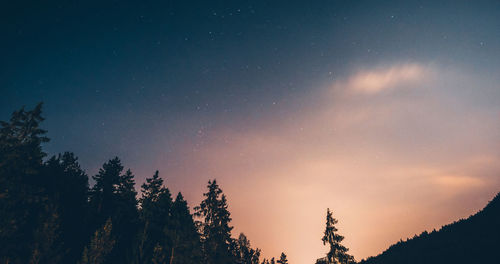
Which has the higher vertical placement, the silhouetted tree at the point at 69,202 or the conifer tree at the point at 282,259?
the silhouetted tree at the point at 69,202

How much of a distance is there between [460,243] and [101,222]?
223 ft

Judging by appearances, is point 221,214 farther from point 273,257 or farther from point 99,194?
point 273,257

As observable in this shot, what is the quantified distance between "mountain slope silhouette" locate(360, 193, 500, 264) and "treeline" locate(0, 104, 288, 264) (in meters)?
43.5

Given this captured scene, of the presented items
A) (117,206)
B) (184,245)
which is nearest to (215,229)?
(184,245)

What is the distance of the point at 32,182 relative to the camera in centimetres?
3350

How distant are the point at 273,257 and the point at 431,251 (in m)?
35.0

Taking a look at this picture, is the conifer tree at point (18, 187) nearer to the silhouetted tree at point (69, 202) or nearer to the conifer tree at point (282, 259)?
the silhouetted tree at point (69, 202)

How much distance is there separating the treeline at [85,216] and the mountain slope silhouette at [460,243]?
4354 cm

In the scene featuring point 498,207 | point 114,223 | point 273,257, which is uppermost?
point 498,207

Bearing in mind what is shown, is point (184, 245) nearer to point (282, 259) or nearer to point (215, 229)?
point (215, 229)

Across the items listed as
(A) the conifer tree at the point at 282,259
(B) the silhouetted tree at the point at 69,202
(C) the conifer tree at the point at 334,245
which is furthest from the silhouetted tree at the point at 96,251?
(A) the conifer tree at the point at 282,259

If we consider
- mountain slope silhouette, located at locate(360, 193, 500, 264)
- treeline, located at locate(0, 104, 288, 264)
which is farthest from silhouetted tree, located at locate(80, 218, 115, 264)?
mountain slope silhouette, located at locate(360, 193, 500, 264)

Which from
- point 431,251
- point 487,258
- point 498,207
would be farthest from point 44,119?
point 498,207

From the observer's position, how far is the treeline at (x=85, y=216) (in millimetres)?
24328
